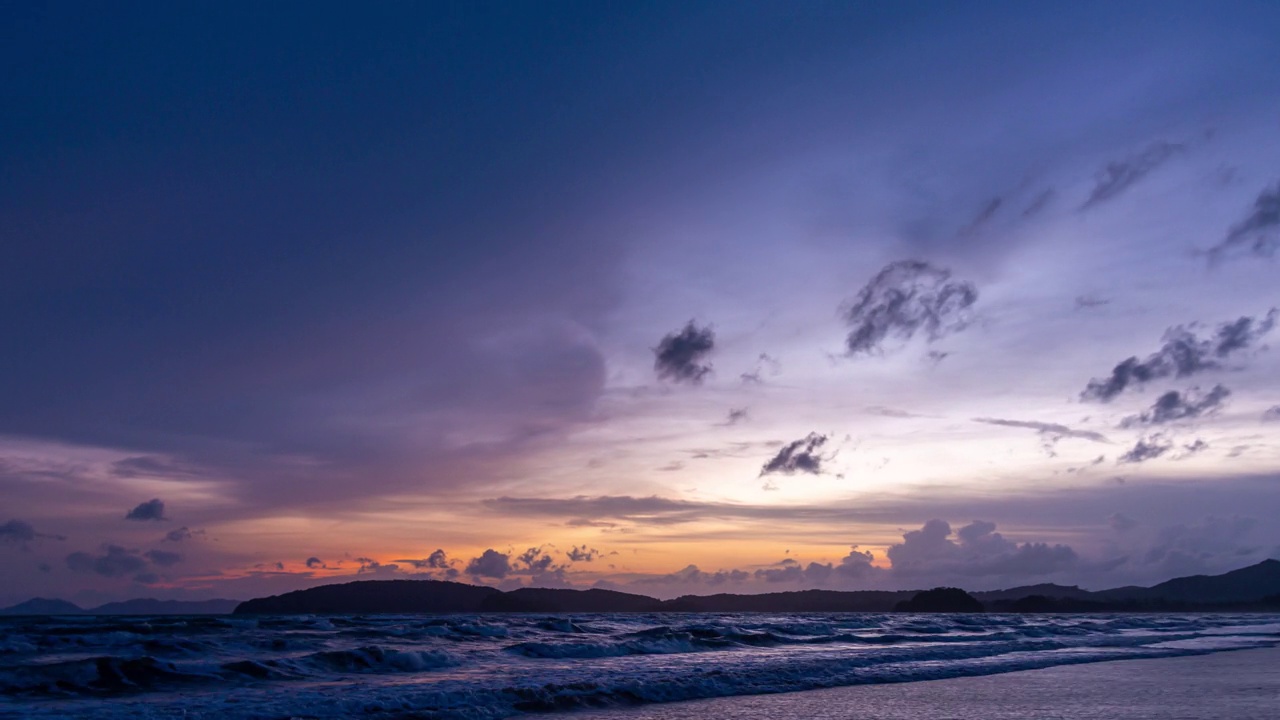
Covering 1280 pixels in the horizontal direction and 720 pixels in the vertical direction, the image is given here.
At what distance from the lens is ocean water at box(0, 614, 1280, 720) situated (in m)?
19.6

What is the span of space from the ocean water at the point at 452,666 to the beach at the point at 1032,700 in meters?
1.78

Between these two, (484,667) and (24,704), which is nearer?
(24,704)

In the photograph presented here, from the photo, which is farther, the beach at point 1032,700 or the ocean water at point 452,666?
the ocean water at point 452,666

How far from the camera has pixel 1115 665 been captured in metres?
30.6

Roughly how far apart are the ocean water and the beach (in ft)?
5.85

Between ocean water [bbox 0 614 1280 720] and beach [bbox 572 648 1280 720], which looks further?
ocean water [bbox 0 614 1280 720]

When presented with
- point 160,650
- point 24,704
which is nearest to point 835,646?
point 160,650

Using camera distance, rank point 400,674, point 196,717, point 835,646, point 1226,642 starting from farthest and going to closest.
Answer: point 1226,642, point 835,646, point 400,674, point 196,717

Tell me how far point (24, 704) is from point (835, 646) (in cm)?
3272

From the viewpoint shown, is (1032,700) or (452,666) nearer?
(1032,700)

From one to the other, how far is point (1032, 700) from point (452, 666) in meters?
18.7

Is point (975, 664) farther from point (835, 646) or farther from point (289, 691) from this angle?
point (289, 691)

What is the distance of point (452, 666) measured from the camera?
28.8 meters

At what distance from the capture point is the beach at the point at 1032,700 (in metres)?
17.6
